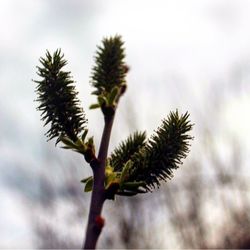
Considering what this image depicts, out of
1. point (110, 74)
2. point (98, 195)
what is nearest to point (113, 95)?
point (110, 74)

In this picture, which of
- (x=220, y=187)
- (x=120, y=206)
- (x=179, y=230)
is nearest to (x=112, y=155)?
(x=220, y=187)

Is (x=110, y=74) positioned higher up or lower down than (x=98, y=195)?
higher up

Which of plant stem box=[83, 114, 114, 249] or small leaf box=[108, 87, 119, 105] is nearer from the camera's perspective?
plant stem box=[83, 114, 114, 249]

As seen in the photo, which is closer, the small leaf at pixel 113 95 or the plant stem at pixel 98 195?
the plant stem at pixel 98 195

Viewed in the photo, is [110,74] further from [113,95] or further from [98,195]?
[98,195]

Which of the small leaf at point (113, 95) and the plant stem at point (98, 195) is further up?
the small leaf at point (113, 95)

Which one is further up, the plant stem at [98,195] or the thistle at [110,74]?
the thistle at [110,74]
